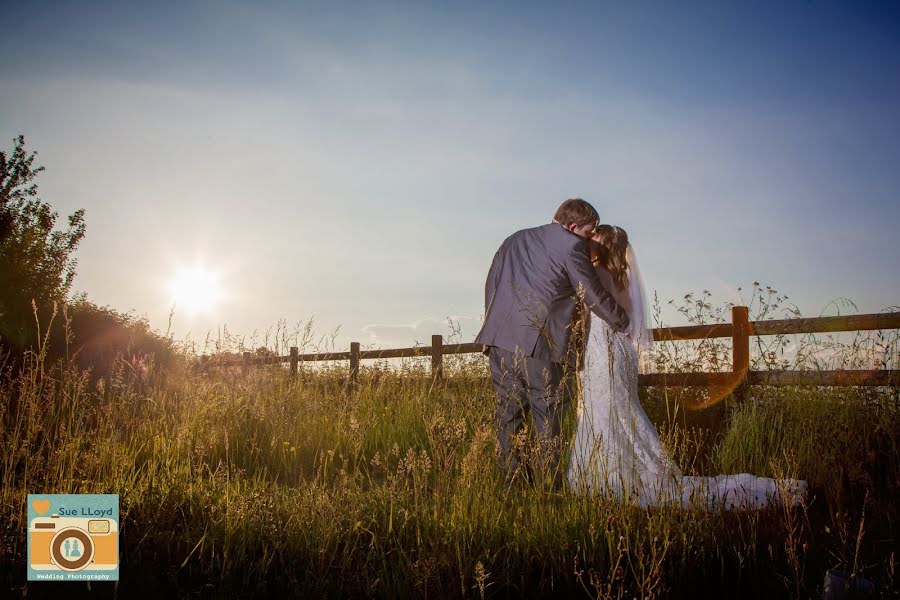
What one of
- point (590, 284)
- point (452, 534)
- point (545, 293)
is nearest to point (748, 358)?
point (590, 284)

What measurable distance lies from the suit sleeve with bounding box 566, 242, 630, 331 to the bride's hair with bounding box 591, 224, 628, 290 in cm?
48

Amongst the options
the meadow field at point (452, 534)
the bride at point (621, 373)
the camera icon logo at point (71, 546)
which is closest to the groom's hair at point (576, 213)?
the bride at point (621, 373)

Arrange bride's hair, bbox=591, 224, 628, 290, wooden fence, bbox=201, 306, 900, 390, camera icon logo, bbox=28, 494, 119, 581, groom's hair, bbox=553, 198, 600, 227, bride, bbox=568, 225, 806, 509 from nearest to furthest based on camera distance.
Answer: camera icon logo, bbox=28, 494, 119, 581 → bride, bbox=568, 225, 806, 509 → groom's hair, bbox=553, 198, 600, 227 → bride's hair, bbox=591, 224, 628, 290 → wooden fence, bbox=201, 306, 900, 390

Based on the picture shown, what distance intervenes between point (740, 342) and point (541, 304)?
307 cm

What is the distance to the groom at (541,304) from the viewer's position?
4.19m

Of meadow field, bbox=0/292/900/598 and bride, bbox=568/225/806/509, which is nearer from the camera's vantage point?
meadow field, bbox=0/292/900/598

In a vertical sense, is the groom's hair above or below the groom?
above

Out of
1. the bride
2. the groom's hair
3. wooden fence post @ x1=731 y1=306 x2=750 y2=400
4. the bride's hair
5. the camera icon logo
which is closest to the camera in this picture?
the camera icon logo

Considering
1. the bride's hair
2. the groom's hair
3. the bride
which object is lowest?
the bride

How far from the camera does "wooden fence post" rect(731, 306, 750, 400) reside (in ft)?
19.8

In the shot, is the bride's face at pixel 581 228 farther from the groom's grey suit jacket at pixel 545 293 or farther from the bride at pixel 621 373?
the bride at pixel 621 373

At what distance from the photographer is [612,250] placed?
4.73 m

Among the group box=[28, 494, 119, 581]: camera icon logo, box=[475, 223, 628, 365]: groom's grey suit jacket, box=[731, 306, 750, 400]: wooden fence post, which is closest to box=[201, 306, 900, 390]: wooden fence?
box=[731, 306, 750, 400]: wooden fence post

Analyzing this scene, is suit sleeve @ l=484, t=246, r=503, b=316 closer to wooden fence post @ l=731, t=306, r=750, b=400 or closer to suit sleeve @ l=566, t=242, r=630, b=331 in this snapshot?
suit sleeve @ l=566, t=242, r=630, b=331
